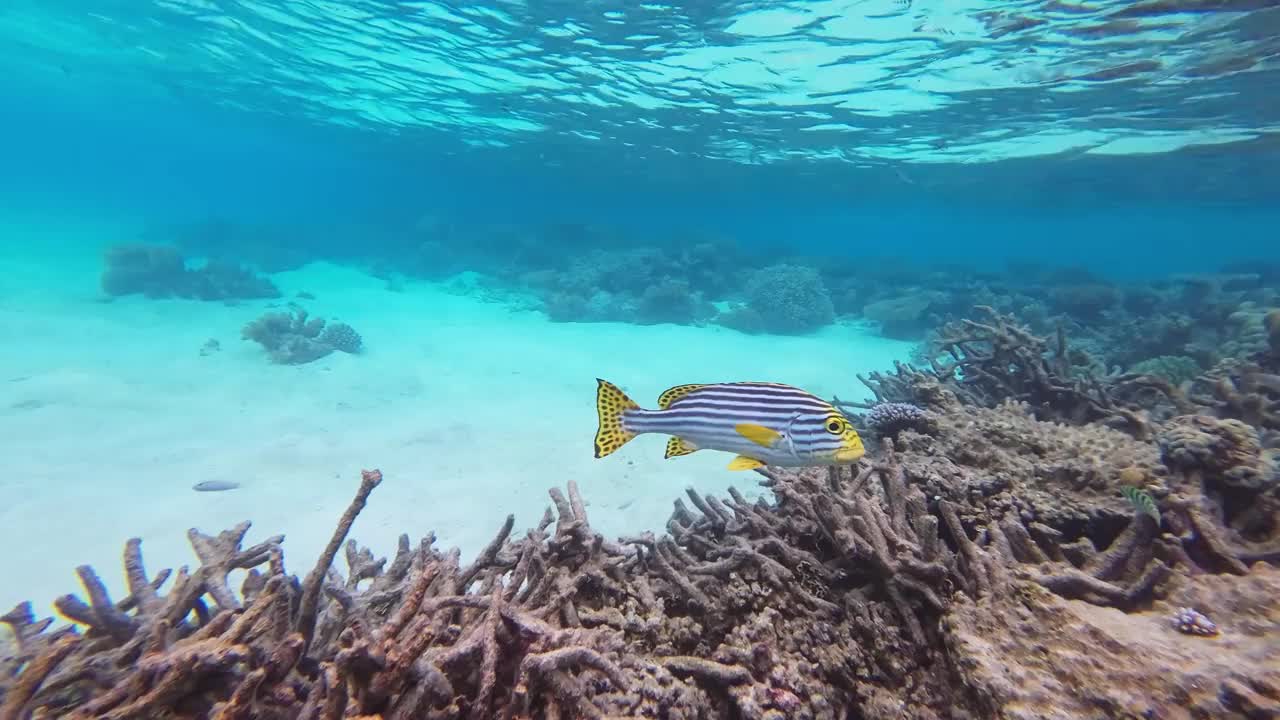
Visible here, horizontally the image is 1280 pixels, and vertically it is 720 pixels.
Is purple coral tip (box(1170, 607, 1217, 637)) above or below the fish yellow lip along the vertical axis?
below

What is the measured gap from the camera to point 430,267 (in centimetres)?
3288

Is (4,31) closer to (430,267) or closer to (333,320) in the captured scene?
(430,267)

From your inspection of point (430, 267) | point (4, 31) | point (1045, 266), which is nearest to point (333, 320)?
point (430, 267)

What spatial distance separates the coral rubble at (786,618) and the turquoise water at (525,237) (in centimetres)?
375

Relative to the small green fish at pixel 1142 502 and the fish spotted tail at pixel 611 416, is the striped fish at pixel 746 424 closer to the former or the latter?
the fish spotted tail at pixel 611 416

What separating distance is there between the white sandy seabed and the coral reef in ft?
1.44

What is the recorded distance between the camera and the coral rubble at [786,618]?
1.87 metres

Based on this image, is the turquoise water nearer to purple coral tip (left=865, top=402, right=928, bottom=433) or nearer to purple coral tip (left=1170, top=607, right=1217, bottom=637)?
purple coral tip (left=865, top=402, right=928, bottom=433)

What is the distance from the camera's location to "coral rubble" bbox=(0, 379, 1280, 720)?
6.12 ft

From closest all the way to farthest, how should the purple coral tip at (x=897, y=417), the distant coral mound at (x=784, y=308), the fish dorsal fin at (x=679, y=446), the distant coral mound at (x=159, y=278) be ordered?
the fish dorsal fin at (x=679, y=446) → the purple coral tip at (x=897, y=417) → the distant coral mound at (x=784, y=308) → the distant coral mound at (x=159, y=278)

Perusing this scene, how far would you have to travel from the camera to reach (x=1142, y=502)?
9.18 ft

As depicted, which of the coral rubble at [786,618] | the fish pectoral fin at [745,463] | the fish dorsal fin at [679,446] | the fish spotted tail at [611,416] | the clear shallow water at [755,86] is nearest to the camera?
the coral rubble at [786,618]

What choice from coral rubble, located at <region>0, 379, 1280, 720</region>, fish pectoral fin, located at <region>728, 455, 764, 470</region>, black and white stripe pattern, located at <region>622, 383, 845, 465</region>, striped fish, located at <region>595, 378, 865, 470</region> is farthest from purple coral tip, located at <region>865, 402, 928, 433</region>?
fish pectoral fin, located at <region>728, 455, 764, 470</region>

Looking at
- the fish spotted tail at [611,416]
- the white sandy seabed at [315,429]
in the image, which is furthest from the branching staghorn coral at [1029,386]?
the fish spotted tail at [611,416]
